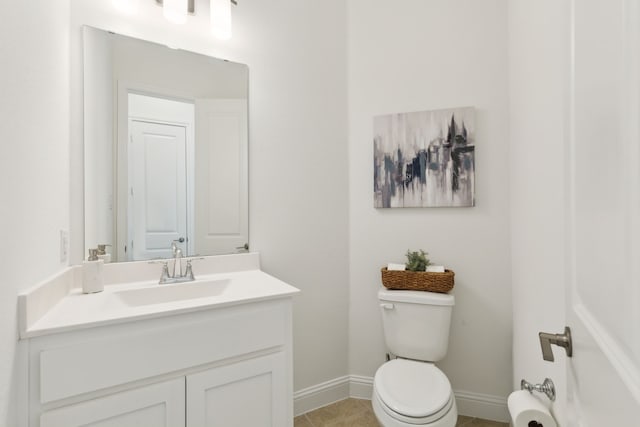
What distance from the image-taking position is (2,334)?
76 cm

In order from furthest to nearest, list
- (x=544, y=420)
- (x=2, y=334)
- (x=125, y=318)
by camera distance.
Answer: (x=125, y=318) < (x=544, y=420) < (x=2, y=334)

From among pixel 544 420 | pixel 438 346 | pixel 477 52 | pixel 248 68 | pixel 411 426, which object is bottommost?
pixel 411 426

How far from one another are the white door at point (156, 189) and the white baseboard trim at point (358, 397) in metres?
1.15

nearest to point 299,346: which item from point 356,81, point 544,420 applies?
point 544,420

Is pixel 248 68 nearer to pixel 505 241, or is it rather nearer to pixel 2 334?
pixel 2 334

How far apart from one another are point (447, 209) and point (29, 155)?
1.85 metres

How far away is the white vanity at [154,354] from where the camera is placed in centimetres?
90

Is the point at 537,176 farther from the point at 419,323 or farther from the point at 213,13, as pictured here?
the point at 213,13

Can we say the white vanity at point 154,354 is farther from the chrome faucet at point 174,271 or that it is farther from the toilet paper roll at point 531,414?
the toilet paper roll at point 531,414

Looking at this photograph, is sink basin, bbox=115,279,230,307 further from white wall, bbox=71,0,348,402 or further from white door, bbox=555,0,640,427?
white door, bbox=555,0,640,427

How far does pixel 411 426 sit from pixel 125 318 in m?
1.11

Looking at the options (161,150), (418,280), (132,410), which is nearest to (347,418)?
(418,280)

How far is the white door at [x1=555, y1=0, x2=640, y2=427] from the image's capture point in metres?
0.35

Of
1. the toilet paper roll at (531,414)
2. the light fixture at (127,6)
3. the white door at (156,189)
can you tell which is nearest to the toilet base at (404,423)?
the toilet paper roll at (531,414)
